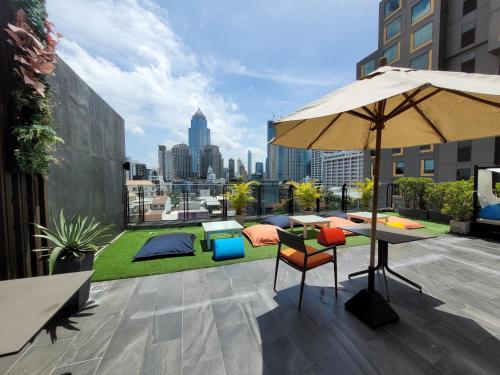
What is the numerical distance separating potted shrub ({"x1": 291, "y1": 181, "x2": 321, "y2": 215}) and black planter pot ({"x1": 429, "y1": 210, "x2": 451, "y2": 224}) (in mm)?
4111

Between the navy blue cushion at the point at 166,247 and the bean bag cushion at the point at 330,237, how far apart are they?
2.98 meters

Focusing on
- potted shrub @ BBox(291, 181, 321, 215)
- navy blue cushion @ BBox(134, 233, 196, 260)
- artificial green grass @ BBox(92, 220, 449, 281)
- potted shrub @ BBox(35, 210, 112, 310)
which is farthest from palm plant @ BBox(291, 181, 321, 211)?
potted shrub @ BBox(35, 210, 112, 310)

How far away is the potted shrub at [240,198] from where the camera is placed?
695 centimetres

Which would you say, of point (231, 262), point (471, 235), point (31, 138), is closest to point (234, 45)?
point (31, 138)

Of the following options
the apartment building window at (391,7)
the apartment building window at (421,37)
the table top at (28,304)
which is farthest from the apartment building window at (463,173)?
the table top at (28,304)

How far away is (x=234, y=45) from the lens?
614 cm

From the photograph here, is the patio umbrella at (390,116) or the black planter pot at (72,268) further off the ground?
the patio umbrella at (390,116)

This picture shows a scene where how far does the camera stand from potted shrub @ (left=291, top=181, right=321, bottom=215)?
7.68 metres

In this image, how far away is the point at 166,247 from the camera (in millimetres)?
4273

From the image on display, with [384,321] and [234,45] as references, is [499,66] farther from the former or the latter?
[384,321]

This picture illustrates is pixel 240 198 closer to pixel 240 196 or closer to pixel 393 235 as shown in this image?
pixel 240 196

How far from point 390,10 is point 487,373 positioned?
25501 mm

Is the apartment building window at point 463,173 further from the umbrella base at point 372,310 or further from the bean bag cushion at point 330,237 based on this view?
the umbrella base at point 372,310

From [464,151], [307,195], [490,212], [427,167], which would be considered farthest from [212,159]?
[490,212]
